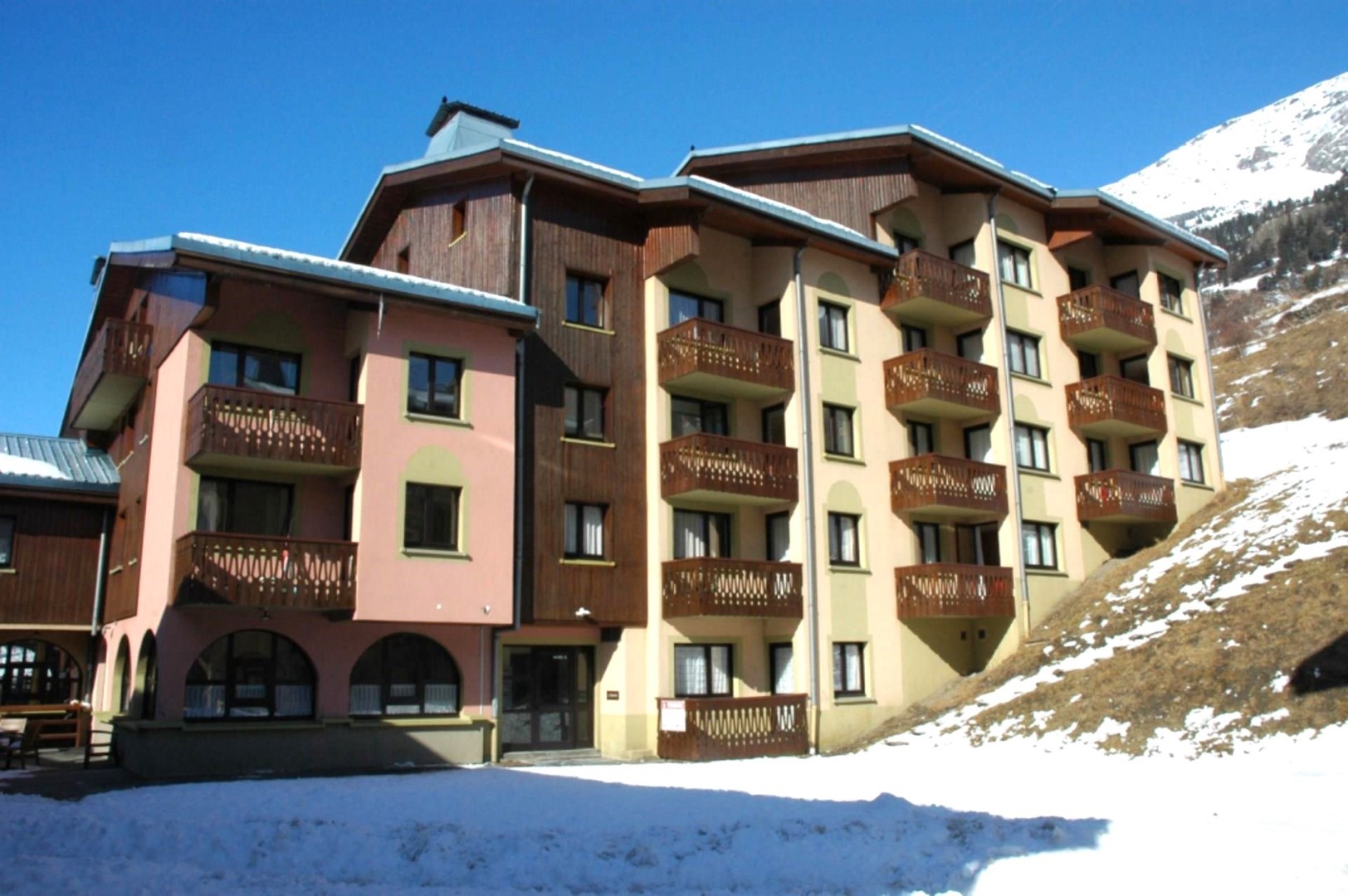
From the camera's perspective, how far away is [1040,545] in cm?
3319

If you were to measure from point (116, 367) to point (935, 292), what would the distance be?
68.3 feet

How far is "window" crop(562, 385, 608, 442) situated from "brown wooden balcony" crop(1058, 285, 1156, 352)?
55.4ft

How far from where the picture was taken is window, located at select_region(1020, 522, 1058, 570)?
32.7 meters

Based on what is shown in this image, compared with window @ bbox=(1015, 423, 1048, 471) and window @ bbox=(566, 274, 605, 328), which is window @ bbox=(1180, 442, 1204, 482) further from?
window @ bbox=(566, 274, 605, 328)

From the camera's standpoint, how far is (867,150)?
3122 centimetres

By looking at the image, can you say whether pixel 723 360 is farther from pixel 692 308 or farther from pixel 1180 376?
pixel 1180 376

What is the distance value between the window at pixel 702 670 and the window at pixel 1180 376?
67.8 ft

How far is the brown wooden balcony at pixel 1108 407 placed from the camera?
34812 millimetres

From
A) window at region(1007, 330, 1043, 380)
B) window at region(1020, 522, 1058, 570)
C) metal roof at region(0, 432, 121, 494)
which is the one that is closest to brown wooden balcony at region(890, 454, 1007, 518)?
window at region(1020, 522, 1058, 570)

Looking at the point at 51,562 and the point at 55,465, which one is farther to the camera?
the point at 55,465

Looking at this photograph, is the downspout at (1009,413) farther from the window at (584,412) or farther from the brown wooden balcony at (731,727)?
the window at (584,412)

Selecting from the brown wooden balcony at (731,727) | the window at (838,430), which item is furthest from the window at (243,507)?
the window at (838,430)

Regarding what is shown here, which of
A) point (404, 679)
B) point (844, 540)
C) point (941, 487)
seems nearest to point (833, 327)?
point (941, 487)

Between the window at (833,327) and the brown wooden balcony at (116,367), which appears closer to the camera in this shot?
the brown wooden balcony at (116,367)
